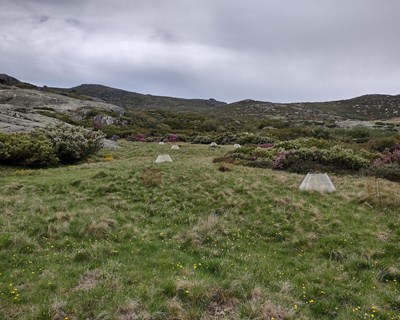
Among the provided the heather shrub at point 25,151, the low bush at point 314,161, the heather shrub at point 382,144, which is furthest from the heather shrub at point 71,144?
the heather shrub at point 382,144

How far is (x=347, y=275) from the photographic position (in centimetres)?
833

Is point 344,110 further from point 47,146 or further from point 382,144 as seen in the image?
point 47,146

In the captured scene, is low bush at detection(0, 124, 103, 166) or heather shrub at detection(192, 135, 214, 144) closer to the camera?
low bush at detection(0, 124, 103, 166)

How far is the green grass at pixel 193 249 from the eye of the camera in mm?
6715

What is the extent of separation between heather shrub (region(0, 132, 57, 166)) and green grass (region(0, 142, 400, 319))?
421 cm

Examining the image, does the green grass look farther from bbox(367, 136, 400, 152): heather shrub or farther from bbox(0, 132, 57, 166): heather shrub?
bbox(367, 136, 400, 152): heather shrub

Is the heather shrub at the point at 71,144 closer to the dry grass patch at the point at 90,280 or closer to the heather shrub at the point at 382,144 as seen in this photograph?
the dry grass patch at the point at 90,280

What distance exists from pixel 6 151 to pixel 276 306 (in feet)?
58.7

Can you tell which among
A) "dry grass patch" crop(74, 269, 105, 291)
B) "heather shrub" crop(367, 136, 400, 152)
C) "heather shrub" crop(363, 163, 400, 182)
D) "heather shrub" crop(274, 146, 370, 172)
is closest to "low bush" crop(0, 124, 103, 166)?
"heather shrub" crop(274, 146, 370, 172)

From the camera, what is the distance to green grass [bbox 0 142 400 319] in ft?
22.0

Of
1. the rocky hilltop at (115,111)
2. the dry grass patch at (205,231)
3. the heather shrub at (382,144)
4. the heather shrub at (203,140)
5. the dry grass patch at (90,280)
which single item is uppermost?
the rocky hilltop at (115,111)

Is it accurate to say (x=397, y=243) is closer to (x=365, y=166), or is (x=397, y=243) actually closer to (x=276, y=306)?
(x=276, y=306)

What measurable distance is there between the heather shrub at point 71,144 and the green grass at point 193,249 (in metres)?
7.32

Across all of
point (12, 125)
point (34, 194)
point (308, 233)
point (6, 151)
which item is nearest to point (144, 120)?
point (12, 125)
